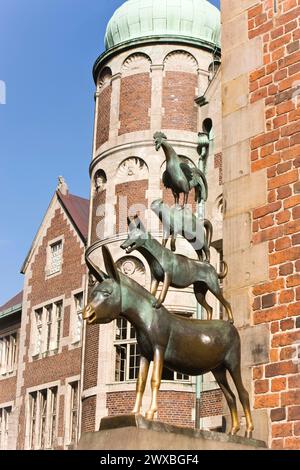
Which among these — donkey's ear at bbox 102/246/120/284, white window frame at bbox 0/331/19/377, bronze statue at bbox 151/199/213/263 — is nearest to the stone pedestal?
donkey's ear at bbox 102/246/120/284

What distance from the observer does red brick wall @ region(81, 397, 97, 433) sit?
22891 mm

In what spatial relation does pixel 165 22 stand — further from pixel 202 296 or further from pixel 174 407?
pixel 202 296

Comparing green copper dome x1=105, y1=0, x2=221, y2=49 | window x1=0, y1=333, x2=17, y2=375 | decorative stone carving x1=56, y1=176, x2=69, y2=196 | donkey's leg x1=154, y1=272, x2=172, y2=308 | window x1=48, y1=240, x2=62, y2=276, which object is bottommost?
donkey's leg x1=154, y1=272, x2=172, y2=308

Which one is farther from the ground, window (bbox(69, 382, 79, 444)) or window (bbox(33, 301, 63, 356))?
window (bbox(33, 301, 63, 356))

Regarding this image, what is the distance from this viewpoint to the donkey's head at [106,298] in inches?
251

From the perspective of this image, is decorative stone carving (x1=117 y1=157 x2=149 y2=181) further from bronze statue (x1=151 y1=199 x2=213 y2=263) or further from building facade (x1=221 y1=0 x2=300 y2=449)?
bronze statue (x1=151 y1=199 x2=213 y2=263)

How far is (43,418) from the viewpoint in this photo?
29656 millimetres

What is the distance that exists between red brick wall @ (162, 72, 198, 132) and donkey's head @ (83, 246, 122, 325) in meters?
17.7

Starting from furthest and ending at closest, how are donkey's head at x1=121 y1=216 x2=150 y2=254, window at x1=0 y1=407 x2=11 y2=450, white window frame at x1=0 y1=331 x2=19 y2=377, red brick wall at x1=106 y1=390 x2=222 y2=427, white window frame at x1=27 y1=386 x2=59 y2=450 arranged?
1. white window frame at x1=0 y1=331 x2=19 y2=377
2. window at x1=0 y1=407 x2=11 y2=450
3. white window frame at x1=27 y1=386 x2=59 y2=450
4. red brick wall at x1=106 y1=390 x2=222 y2=427
5. donkey's head at x1=121 y1=216 x2=150 y2=254

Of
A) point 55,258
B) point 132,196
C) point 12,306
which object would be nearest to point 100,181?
point 132,196

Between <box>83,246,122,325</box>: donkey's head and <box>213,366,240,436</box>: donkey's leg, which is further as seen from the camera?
<box>213,366,240,436</box>: donkey's leg

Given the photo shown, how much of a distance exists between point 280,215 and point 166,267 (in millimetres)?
A: 2630

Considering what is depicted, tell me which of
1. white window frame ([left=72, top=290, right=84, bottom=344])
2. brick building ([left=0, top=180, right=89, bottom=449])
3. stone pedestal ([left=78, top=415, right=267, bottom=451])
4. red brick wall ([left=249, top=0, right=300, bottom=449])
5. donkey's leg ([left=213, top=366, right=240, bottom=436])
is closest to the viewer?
stone pedestal ([left=78, top=415, right=267, bottom=451])

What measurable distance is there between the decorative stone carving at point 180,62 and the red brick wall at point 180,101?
0.16 meters
